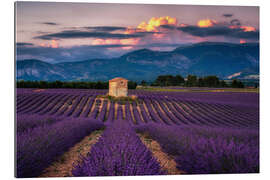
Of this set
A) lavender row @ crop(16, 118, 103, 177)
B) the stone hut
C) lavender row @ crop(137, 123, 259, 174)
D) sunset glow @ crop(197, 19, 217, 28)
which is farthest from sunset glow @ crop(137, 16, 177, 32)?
lavender row @ crop(16, 118, 103, 177)

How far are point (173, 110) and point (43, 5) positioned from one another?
4.54 metres

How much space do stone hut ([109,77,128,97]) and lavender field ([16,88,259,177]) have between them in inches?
11.5

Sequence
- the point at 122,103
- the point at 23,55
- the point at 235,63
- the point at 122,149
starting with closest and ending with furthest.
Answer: the point at 122,149, the point at 23,55, the point at 235,63, the point at 122,103

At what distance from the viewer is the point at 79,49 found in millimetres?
4566

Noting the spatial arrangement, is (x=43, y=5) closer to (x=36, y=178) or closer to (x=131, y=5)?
(x=131, y=5)

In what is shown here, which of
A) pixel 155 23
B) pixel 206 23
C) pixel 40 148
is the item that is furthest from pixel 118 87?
pixel 40 148

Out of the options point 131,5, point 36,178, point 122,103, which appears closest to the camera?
point 36,178

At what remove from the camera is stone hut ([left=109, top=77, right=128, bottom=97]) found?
5.35 metres

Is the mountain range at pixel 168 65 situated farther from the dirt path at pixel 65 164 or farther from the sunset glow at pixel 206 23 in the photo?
the dirt path at pixel 65 164

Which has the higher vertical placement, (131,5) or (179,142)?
(131,5)

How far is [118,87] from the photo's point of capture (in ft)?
18.6

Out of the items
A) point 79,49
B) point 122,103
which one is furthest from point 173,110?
point 79,49

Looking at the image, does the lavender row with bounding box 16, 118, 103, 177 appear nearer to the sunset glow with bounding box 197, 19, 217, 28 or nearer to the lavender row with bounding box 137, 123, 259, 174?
the lavender row with bounding box 137, 123, 259, 174

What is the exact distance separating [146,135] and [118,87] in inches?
75.4
